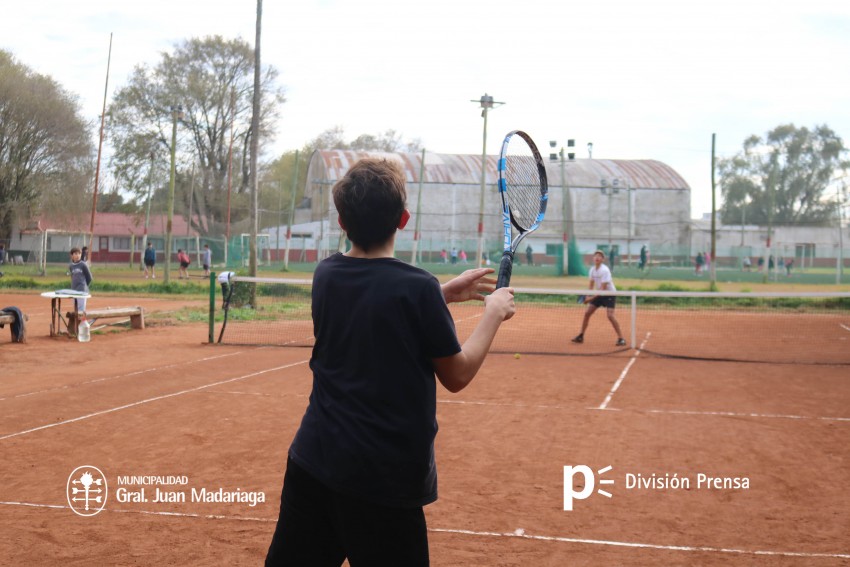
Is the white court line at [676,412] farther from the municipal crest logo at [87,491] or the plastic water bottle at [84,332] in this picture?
the plastic water bottle at [84,332]

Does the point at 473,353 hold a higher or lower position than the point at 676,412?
higher

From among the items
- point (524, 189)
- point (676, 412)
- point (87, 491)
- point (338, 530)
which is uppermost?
point (524, 189)

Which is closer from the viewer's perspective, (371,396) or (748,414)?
(371,396)

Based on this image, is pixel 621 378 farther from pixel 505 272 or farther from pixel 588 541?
pixel 505 272

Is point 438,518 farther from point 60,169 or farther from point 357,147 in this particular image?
point 357,147

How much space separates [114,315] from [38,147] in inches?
1004

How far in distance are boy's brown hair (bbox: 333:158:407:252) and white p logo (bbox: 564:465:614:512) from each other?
345 cm

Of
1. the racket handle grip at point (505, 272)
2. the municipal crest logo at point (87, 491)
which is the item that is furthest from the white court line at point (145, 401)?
the racket handle grip at point (505, 272)

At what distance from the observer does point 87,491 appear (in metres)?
5.54

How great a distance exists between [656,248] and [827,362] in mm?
28982

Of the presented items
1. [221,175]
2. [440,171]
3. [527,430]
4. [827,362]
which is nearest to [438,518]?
[527,430]

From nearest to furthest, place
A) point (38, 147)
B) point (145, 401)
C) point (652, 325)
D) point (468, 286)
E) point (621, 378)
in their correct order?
point (468, 286) → point (145, 401) → point (621, 378) → point (652, 325) → point (38, 147)

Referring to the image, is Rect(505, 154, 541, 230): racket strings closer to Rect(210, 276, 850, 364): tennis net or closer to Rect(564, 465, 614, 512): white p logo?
Rect(564, 465, 614, 512): white p logo

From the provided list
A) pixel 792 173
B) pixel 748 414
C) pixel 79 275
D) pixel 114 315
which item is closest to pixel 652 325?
pixel 748 414
